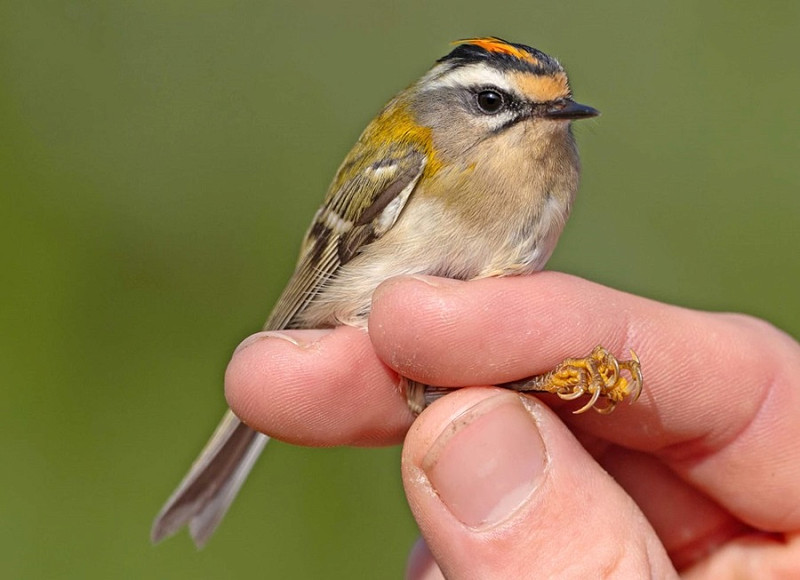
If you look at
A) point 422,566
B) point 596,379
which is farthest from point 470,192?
point 422,566

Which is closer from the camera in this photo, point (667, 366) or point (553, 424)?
point (553, 424)

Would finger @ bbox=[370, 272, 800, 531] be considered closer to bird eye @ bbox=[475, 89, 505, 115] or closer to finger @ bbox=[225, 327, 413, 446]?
finger @ bbox=[225, 327, 413, 446]

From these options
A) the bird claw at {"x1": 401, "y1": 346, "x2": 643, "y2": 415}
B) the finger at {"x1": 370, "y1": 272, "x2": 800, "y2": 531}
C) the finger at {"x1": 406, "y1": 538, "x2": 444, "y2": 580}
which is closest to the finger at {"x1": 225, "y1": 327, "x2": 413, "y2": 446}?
the finger at {"x1": 370, "y1": 272, "x2": 800, "y2": 531}

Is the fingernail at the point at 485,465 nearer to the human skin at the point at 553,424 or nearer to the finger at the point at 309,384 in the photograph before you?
the human skin at the point at 553,424

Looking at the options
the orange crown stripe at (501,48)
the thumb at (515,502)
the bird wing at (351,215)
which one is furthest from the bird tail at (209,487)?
the orange crown stripe at (501,48)

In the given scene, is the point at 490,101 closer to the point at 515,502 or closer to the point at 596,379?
the point at 596,379

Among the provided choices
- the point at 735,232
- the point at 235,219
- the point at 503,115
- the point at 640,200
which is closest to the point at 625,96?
the point at 640,200
